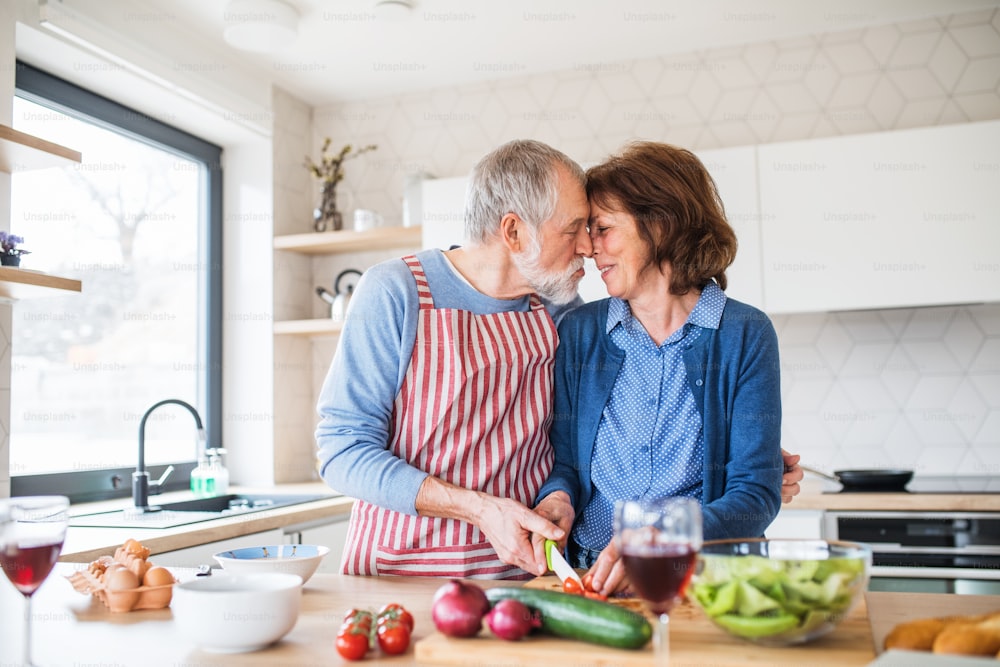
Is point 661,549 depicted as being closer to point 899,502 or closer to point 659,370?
point 659,370

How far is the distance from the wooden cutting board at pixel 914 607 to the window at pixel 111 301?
247 centimetres

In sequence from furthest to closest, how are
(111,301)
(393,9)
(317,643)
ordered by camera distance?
(111,301)
(393,9)
(317,643)

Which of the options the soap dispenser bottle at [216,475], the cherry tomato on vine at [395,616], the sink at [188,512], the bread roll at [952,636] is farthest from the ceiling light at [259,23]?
the bread roll at [952,636]

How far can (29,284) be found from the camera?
219cm

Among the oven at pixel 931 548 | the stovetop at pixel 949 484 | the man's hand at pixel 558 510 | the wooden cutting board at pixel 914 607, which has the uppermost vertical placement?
the man's hand at pixel 558 510

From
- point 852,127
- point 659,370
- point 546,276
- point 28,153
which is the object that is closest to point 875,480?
point 852,127

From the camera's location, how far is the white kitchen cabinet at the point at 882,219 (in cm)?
287

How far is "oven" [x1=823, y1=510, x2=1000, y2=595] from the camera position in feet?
8.58

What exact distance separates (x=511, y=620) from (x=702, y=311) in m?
0.83

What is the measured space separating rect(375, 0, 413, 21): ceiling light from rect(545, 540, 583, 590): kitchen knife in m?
2.21

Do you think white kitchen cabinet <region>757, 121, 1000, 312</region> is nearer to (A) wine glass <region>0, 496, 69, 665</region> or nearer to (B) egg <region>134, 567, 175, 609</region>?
(B) egg <region>134, 567, 175, 609</region>

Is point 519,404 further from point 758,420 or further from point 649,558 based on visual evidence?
point 649,558

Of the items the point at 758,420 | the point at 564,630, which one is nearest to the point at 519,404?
the point at 758,420

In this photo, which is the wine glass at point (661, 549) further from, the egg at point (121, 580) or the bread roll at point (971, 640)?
the egg at point (121, 580)
